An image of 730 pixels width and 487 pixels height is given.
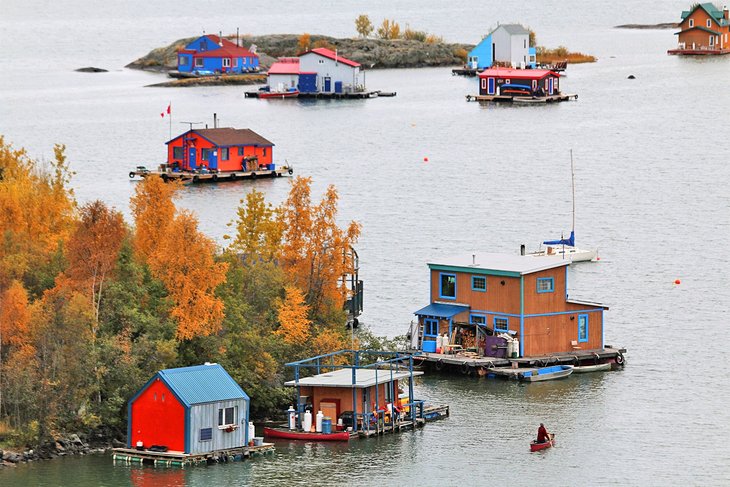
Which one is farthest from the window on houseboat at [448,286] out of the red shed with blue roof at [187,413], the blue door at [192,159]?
the blue door at [192,159]

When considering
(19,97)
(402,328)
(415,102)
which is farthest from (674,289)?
(19,97)

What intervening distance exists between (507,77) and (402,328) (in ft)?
353

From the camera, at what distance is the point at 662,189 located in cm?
11350

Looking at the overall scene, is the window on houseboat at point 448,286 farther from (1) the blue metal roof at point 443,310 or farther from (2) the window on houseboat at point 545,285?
(2) the window on houseboat at point 545,285

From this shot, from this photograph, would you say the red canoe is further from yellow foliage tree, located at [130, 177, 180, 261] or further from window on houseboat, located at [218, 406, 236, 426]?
yellow foliage tree, located at [130, 177, 180, 261]

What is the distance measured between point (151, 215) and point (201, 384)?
10536 mm

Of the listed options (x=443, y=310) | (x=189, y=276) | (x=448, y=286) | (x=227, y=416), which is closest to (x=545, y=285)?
(x=448, y=286)

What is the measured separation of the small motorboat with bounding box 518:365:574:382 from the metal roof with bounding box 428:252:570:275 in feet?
11.0

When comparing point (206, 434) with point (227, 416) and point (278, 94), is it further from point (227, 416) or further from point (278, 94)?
point (278, 94)

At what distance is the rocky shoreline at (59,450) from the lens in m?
47.8

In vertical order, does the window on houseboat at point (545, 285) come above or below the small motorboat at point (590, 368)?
above

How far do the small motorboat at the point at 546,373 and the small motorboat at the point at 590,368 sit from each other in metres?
0.46

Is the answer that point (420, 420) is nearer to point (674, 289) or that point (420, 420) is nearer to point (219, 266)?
point (219, 266)

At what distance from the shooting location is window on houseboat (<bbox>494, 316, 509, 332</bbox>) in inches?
2403
